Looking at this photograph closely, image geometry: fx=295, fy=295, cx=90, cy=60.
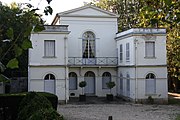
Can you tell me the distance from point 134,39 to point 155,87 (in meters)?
4.81

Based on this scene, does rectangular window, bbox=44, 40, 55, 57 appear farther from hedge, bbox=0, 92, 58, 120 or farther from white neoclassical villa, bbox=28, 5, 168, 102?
hedge, bbox=0, 92, 58, 120

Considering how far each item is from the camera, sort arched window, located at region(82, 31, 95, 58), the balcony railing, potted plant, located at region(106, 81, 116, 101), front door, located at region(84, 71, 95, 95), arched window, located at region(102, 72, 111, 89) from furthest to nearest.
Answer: arched window, located at region(102, 72, 111, 89), front door, located at region(84, 71, 95, 95), arched window, located at region(82, 31, 95, 58), the balcony railing, potted plant, located at region(106, 81, 116, 101)

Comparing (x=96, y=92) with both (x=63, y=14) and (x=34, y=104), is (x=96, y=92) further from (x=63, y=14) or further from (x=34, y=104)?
(x=34, y=104)

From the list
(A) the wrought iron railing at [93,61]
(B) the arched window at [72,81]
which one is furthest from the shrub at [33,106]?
(B) the arched window at [72,81]

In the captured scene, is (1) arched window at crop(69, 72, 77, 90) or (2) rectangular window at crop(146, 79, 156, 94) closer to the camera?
(2) rectangular window at crop(146, 79, 156, 94)

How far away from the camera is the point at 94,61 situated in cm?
3053

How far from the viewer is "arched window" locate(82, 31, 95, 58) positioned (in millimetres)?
30758

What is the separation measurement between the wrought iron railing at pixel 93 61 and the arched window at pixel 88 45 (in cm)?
56

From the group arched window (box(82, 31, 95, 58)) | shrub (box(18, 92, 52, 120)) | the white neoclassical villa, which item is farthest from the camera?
arched window (box(82, 31, 95, 58))

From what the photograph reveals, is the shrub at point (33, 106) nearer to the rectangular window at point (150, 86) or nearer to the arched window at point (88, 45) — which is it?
the rectangular window at point (150, 86)

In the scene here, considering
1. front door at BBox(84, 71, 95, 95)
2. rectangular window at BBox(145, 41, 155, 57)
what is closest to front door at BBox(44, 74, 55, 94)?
front door at BBox(84, 71, 95, 95)

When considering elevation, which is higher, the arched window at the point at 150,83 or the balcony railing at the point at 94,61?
the balcony railing at the point at 94,61

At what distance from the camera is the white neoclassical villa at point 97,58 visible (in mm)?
26141

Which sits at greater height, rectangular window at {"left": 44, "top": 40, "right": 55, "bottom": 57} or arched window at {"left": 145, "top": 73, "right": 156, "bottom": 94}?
rectangular window at {"left": 44, "top": 40, "right": 55, "bottom": 57}
